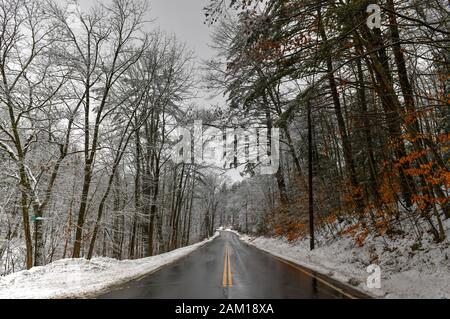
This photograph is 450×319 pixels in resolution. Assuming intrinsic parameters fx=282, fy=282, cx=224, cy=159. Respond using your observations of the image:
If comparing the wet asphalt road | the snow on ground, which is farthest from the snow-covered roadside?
the snow on ground

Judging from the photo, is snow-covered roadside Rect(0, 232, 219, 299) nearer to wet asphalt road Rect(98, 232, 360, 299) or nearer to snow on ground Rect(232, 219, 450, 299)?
wet asphalt road Rect(98, 232, 360, 299)

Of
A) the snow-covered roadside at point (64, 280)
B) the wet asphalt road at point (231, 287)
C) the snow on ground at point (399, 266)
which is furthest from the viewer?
the snow-covered roadside at point (64, 280)

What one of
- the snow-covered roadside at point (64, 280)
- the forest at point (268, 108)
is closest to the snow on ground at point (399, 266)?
the forest at point (268, 108)

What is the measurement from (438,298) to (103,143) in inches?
598

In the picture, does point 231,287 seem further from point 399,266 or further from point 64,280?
point 64,280

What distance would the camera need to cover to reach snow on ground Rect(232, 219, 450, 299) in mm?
6840

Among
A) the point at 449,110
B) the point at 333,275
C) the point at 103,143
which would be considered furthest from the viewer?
the point at 103,143

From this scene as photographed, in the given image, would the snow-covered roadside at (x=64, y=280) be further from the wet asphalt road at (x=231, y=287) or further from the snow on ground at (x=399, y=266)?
the snow on ground at (x=399, y=266)

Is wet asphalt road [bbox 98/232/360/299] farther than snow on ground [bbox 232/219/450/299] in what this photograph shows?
Yes

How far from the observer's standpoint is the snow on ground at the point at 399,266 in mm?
6840

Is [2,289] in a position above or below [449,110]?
below
